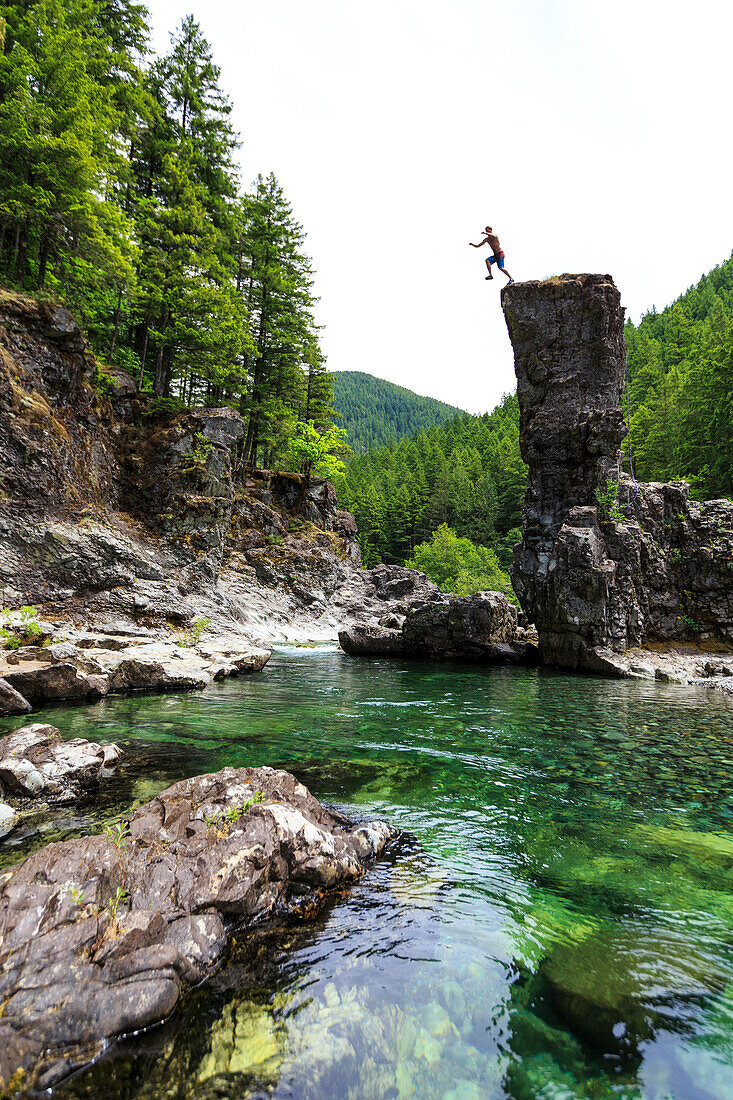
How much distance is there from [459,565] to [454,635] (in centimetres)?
2902

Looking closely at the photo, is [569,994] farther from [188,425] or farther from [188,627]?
[188,425]

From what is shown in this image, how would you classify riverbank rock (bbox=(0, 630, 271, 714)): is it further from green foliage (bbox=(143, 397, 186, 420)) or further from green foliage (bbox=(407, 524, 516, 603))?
green foliage (bbox=(407, 524, 516, 603))

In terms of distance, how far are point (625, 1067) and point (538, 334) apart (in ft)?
87.7

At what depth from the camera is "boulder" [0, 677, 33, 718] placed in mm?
9492

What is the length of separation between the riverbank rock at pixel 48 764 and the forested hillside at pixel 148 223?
830 inches

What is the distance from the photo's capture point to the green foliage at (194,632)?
787 inches

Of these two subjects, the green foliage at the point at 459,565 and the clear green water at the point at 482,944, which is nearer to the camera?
the clear green water at the point at 482,944

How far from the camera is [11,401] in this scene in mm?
18984

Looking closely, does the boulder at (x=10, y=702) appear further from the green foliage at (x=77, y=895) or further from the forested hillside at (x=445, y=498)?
the forested hillside at (x=445, y=498)

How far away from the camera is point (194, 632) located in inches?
868

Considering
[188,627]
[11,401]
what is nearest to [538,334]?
[188,627]

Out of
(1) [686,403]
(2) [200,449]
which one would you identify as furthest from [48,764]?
(1) [686,403]

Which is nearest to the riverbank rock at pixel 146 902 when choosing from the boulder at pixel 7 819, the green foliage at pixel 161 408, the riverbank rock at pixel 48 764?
the boulder at pixel 7 819

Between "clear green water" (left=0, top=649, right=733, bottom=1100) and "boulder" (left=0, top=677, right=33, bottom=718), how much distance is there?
896mm
